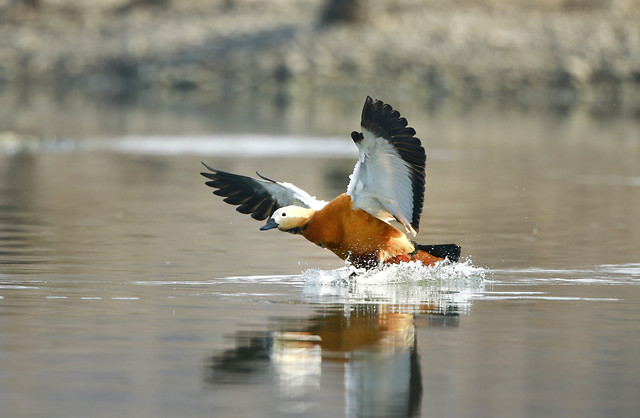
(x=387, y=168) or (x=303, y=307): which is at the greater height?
(x=387, y=168)

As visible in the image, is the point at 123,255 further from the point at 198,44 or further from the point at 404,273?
the point at 198,44

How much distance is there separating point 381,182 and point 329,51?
3819 cm

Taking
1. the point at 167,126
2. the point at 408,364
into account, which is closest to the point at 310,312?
the point at 408,364

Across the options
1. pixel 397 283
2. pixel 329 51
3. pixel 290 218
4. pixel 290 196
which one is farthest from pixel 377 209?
pixel 329 51

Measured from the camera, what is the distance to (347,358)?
823 cm

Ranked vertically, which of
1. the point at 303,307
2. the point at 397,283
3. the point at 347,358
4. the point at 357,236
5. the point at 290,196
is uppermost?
the point at 290,196

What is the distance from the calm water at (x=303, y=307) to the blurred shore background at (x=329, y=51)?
2698 centimetres

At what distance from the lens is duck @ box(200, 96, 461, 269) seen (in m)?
11.1

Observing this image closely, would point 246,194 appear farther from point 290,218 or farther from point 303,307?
point 303,307

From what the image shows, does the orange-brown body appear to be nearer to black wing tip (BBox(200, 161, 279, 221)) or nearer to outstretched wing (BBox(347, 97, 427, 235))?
outstretched wing (BBox(347, 97, 427, 235))

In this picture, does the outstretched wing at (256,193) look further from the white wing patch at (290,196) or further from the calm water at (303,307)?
the calm water at (303,307)

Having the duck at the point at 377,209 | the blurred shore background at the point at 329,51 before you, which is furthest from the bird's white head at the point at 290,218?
the blurred shore background at the point at 329,51

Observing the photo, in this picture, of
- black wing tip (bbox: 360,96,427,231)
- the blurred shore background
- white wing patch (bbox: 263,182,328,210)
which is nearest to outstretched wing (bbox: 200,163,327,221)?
white wing patch (bbox: 263,182,328,210)

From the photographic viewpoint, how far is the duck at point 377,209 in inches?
436
